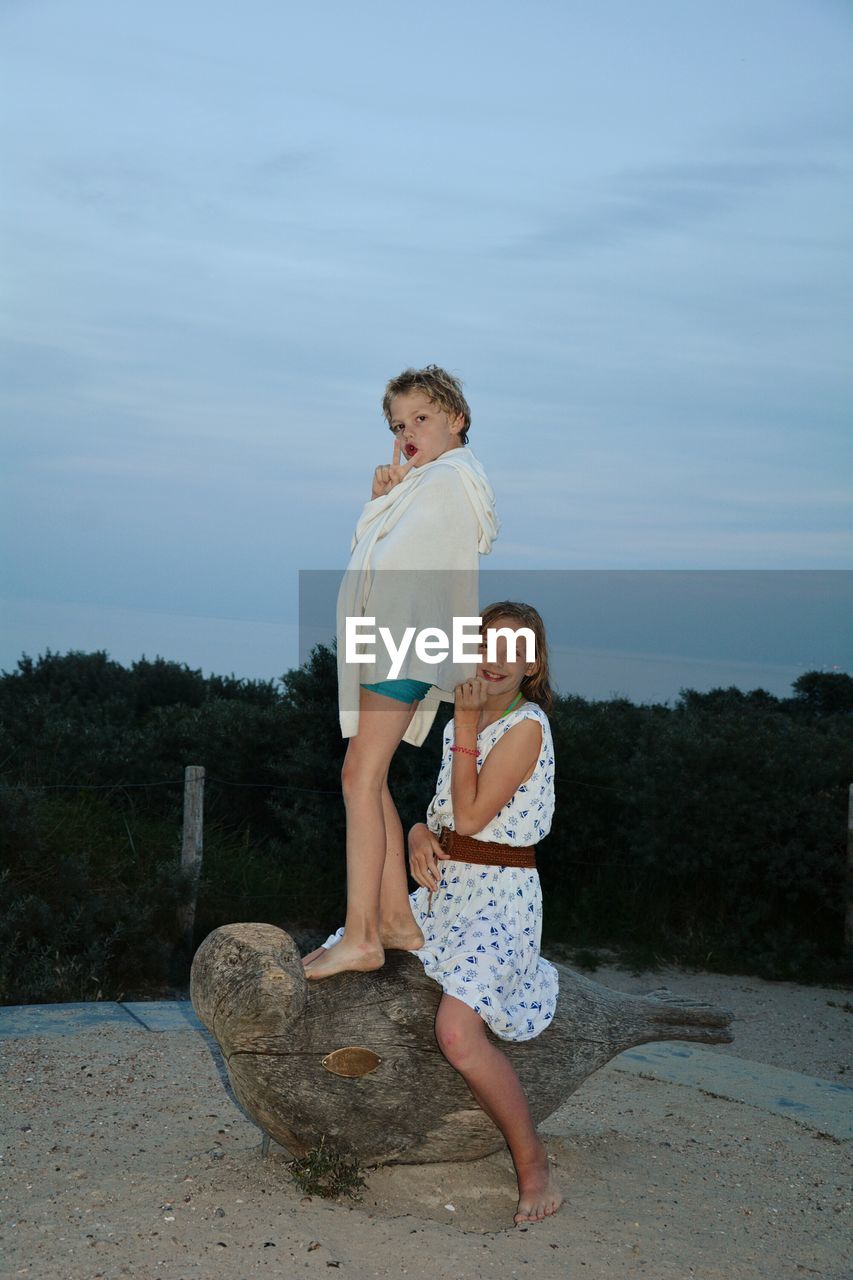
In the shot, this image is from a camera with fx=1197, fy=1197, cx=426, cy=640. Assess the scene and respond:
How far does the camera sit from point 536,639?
373cm

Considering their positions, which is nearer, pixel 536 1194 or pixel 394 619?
pixel 536 1194

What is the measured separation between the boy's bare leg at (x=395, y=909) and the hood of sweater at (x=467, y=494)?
0.86 metres

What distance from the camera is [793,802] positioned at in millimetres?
9406

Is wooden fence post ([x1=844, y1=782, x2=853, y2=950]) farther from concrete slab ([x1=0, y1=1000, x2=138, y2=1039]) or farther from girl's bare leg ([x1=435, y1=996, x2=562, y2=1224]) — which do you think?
girl's bare leg ([x1=435, y1=996, x2=562, y2=1224])

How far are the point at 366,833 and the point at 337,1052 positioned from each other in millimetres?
609

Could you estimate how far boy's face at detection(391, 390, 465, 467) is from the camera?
3846 mm

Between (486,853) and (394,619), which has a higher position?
(394,619)

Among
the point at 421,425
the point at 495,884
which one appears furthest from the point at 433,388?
the point at 495,884

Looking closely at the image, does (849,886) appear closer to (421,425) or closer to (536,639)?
(536,639)

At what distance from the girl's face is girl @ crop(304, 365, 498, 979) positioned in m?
0.11

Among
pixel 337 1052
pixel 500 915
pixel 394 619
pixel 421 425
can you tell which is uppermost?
pixel 421 425

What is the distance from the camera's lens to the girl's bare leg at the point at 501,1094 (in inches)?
130

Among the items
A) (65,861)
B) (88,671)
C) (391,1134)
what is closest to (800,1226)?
(391,1134)

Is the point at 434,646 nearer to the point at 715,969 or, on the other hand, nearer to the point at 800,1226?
the point at 800,1226
